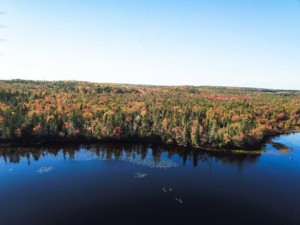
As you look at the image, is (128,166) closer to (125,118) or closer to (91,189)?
(91,189)

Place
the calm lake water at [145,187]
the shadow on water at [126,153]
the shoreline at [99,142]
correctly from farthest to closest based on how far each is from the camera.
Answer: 1. the shoreline at [99,142]
2. the shadow on water at [126,153]
3. the calm lake water at [145,187]

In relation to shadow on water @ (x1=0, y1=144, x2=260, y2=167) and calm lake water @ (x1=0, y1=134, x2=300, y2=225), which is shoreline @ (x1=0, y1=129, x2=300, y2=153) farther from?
calm lake water @ (x1=0, y1=134, x2=300, y2=225)

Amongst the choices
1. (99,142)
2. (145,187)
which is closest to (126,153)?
(99,142)

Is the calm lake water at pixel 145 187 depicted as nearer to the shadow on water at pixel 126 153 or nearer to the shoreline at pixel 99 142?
the shadow on water at pixel 126 153

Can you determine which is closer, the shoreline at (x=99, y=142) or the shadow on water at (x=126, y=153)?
the shadow on water at (x=126, y=153)

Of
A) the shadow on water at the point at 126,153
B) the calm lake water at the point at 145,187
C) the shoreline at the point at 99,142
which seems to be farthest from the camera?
the shoreline at the point at 99,142

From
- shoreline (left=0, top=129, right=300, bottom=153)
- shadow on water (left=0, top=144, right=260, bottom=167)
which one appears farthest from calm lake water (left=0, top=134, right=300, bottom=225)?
shoreline (left=0, top=129, right=300, bottom=153)

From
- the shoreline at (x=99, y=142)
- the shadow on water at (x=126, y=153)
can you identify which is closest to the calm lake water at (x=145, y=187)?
the shadow on water at (x=126, y=153)

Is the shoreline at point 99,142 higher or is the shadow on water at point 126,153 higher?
the shoreline at point 99,142
